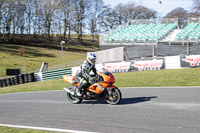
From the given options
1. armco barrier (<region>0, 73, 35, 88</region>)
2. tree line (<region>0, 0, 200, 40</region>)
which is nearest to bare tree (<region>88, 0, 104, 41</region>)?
tree line (<region>0, 0, 200, 40</region>)

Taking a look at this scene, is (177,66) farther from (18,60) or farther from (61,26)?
(61,26)

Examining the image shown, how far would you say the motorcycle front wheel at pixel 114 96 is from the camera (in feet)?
25.1

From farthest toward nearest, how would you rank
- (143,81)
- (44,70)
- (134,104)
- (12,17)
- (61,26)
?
1. (61,26)
2. (12,17)
3. (44,70)
4. (143,81)
5. (134,104)

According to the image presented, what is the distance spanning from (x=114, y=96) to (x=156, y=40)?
15.9 m

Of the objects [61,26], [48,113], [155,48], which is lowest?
[48,113]

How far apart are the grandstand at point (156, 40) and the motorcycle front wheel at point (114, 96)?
1090cm

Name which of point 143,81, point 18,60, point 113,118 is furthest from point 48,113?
point 18,60

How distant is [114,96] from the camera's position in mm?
7773

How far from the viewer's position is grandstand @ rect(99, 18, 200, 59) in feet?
62.6

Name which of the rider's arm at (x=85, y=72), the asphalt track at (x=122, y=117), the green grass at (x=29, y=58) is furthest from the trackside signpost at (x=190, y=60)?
the green grass at (x=29, y=58)

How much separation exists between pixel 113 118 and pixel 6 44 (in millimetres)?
56700

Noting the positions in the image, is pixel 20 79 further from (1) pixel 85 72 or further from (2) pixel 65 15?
(2) pixel 65 15

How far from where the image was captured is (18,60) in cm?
4591

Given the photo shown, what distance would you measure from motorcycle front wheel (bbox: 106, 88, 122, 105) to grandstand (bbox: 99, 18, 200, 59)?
10899mm
